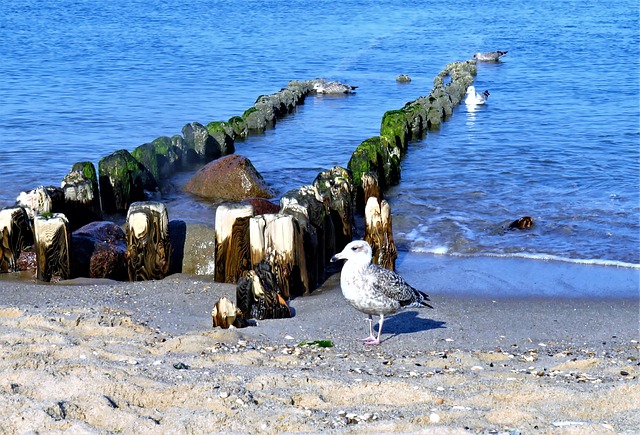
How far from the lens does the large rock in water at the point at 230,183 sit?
14.4m

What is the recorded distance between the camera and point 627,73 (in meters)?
30.1

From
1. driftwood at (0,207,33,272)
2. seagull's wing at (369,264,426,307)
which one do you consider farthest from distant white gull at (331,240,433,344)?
driftwood at (0,207,33,272)

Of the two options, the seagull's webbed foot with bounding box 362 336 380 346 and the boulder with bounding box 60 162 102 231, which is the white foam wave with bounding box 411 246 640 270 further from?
the boulder with bounding box 60 162 102 231

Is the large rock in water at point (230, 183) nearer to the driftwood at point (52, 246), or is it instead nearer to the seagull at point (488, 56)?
the driftwood at point (52, 246)

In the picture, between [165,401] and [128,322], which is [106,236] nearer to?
[128,322]

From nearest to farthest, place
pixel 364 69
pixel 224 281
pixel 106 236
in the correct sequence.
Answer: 1. pixel 224 281
2. pixel 106 236
3. pixel 364 69

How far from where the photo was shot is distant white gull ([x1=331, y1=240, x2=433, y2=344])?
7.40 m

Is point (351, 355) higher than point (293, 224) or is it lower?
lower

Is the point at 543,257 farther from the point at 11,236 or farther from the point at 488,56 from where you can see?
the point at 488,56

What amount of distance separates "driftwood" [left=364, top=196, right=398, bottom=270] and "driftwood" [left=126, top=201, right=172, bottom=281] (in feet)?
7.75

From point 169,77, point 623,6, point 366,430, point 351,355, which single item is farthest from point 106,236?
point 623,6

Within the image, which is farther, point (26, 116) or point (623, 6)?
point (623, 6)

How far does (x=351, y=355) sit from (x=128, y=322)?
6.60ft

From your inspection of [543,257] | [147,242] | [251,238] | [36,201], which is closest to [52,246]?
[147,242]
